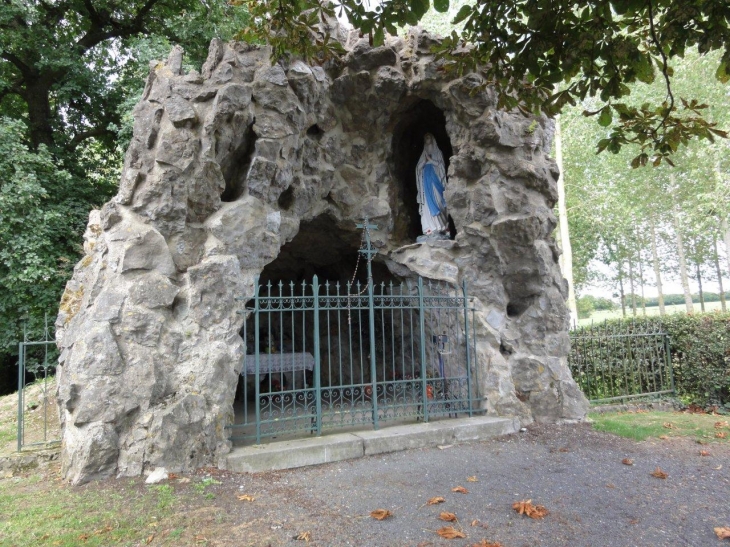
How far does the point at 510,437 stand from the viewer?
275 inches

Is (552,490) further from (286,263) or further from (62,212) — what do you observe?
(62,212)

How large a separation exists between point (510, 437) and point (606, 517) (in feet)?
9.37

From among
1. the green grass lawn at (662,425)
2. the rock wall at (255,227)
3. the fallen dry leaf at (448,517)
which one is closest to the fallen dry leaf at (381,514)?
the fallen dry leaf at (448,517)

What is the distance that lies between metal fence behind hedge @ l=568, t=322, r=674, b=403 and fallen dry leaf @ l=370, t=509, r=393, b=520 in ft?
22.6

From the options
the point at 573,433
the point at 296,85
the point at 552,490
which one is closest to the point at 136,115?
the point at 296,85

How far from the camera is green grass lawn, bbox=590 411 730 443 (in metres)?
7.09

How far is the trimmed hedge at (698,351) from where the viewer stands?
9.54m

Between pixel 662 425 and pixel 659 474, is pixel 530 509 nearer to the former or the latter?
pixel 659 474

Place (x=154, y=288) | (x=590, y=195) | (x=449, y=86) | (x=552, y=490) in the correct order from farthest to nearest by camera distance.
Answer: (x=590, y=195) → (x=449, y=86) → (x=154, y=288) → (x=552, y=490)

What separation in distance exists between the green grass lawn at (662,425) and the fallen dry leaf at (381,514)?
4473mm

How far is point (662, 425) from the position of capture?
771 centimetres

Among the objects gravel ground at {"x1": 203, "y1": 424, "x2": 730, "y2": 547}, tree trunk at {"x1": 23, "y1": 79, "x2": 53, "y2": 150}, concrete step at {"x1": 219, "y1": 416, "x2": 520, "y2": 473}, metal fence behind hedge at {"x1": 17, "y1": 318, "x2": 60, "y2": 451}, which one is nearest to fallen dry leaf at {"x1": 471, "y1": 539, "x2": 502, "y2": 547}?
gravel ground at {"x1": 203, "y1": 424, "x2": 730, "y2": 547}

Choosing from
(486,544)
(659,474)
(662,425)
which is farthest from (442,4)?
(662,425)

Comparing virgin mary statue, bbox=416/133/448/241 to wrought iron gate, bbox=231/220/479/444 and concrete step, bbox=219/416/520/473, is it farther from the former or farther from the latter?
concrete step, bbox=219/416/520/473
